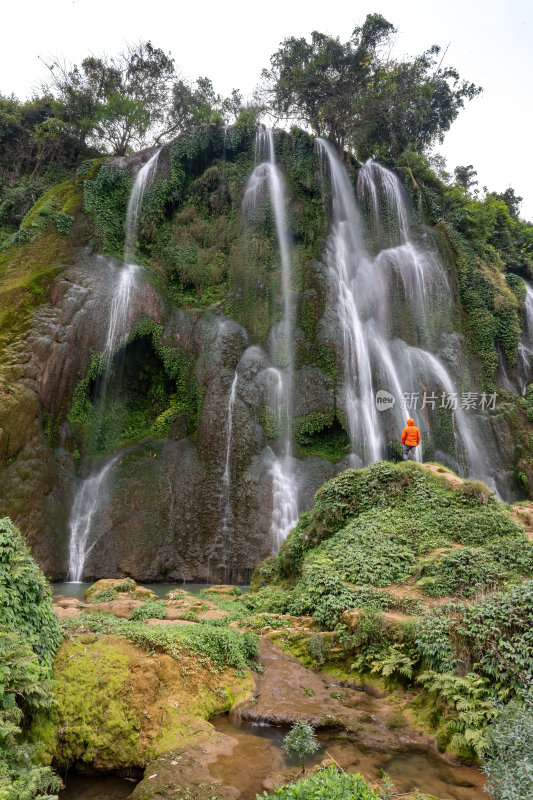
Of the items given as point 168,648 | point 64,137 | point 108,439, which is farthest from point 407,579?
point 64,137

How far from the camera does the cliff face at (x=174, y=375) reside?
51.6 ft

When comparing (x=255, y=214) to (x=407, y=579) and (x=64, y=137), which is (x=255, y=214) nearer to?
(x=64, y=137)

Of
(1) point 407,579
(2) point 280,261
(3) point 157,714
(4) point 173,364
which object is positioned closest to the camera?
(3) point 157,714

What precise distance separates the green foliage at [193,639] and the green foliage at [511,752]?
3187 mm

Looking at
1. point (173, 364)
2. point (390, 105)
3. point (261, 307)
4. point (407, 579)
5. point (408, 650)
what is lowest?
point (408, 650)

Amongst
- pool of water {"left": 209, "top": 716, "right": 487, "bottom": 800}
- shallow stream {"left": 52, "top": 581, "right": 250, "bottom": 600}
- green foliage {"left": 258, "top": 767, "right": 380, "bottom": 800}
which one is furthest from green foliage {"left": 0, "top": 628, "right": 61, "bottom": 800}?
shallow stream {"left": 52, "top": 581, "right": 250, "bottom": 600}

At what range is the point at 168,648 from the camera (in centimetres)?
588

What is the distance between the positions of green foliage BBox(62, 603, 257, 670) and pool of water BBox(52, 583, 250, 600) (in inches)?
257

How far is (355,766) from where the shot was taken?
4.41 metres

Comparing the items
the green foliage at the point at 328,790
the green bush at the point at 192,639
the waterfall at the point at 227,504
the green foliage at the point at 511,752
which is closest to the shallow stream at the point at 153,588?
the waterfall at the point at 227,504

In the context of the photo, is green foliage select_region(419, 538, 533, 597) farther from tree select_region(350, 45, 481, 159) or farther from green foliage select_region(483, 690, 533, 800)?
tree select_region(350, 45, 481, 159)

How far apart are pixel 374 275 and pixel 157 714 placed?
20.7 metres

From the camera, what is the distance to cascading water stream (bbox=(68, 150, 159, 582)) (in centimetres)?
1544

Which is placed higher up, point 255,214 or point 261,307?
point 255,214
